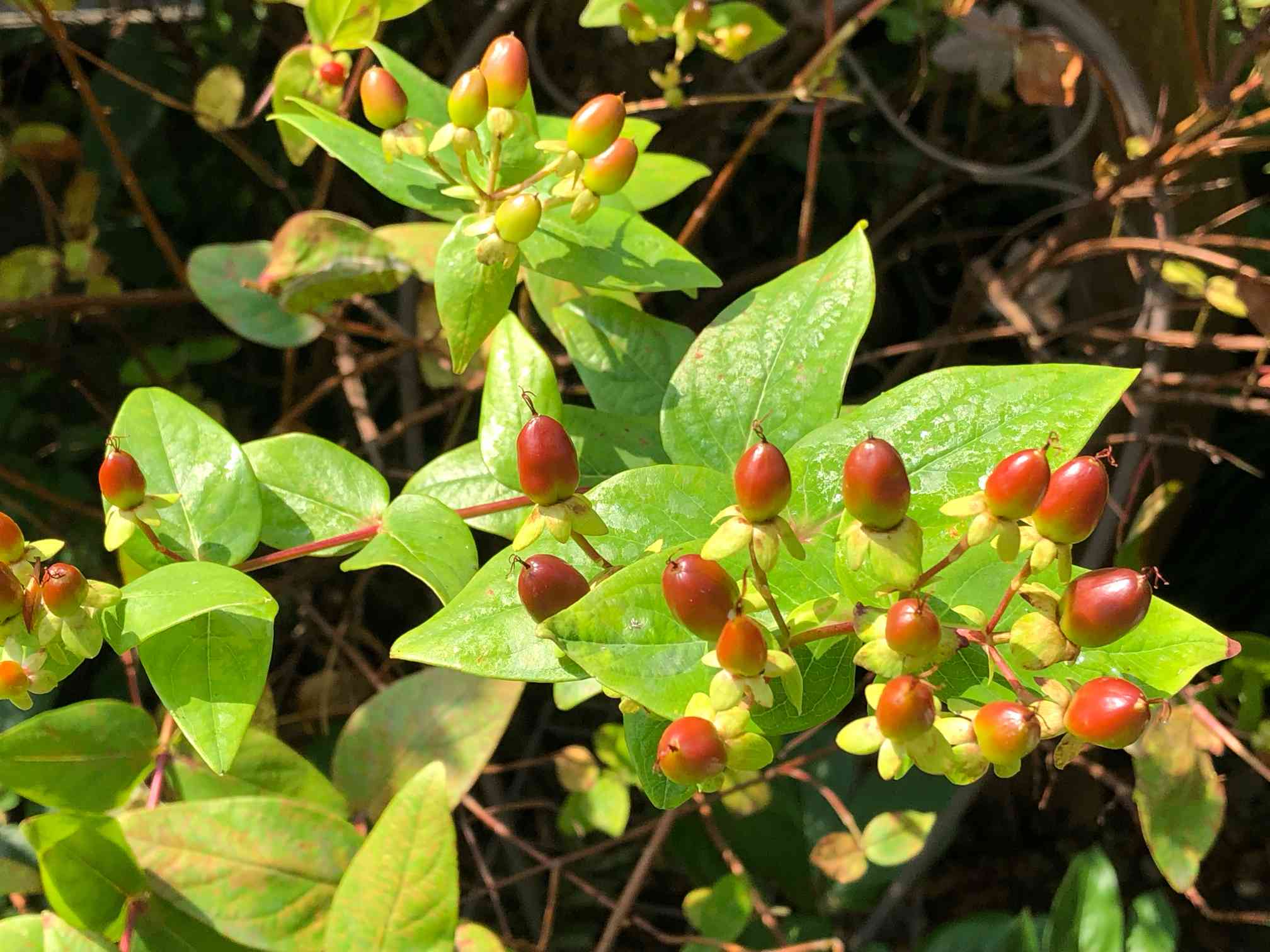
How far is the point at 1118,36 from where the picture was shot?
2.72 feet

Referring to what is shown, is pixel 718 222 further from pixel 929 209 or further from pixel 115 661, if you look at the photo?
pixel 115 661

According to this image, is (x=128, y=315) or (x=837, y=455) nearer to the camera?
(x=837, y=455)

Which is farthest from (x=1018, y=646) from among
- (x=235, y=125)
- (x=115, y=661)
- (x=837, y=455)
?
(x=115, y=661)

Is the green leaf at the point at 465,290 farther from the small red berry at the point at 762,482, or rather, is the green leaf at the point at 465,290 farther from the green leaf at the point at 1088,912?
the green leaf at the point at 1088,912

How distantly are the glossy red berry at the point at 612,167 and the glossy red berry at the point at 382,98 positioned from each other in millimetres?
109

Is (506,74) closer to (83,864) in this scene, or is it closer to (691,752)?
(691,752)

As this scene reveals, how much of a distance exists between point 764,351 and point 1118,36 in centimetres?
55

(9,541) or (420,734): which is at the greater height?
(9,541)

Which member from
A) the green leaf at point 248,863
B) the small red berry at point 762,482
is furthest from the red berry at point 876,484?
the green leaf at point 248,863

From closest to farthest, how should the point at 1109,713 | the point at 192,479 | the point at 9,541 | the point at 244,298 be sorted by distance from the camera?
the point at 1109,713
the point at 9,541
the point at 192,479
the point at 244,298

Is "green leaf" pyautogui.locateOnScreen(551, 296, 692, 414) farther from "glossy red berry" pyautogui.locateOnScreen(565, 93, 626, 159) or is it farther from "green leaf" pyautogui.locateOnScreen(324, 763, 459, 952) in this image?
"green leaf" pyautogui.locateOnScreen(324, 763, 459, 952)

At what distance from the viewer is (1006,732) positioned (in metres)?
0.34

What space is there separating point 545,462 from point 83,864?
416 mm

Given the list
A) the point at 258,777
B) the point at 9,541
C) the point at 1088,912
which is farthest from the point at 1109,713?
the point at 1088,912
